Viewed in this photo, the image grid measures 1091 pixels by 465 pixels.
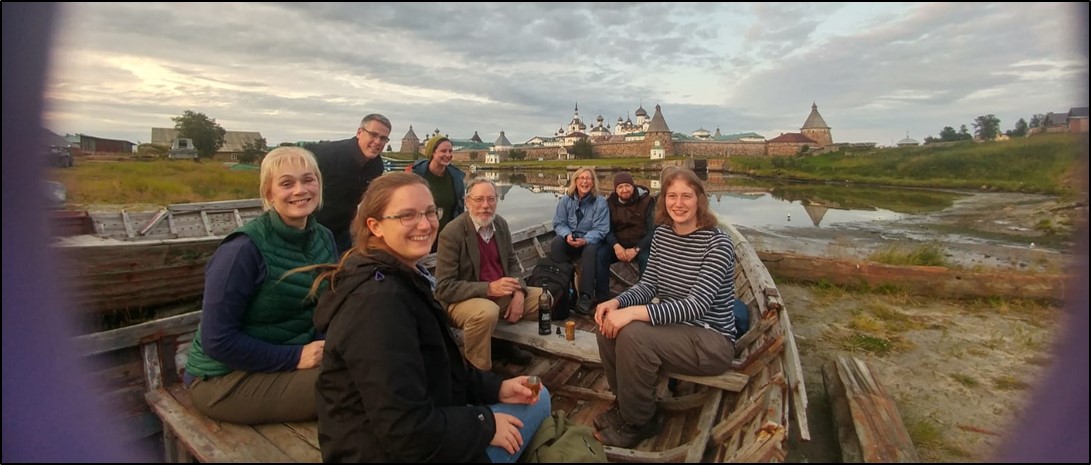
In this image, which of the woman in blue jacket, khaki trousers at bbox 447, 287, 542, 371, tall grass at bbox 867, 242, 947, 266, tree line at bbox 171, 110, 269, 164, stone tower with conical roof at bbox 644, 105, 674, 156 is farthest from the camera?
stone tower with conical roof at bbox 644, 105, 674, 156

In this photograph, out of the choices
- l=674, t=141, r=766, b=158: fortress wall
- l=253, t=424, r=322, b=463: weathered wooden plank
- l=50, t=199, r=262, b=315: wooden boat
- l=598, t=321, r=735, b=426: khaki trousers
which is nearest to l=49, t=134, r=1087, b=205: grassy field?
l=50, t=199, r=262, b=315: wooden boat

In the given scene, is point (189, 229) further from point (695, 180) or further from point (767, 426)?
point (767, 426)

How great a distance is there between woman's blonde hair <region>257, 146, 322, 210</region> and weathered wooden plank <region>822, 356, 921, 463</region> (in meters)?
3.32

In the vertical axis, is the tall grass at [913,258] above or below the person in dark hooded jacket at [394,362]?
below

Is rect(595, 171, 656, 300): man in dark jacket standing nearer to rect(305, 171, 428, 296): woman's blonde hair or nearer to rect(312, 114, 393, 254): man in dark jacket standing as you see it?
rect(312, 114, 393, 254): man in dark jacket standing

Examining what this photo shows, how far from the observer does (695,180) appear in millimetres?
3342

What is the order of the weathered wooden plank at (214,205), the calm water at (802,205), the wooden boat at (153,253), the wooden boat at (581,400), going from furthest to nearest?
the calm water at (802,205) < the weathered wooden plank at (214,205) < the wooden boat at (153,253) < the wooden boat at (581,400)

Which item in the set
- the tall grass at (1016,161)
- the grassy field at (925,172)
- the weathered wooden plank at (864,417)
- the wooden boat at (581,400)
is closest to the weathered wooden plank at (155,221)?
the grassy field at (925,172)

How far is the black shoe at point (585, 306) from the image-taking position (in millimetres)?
5789

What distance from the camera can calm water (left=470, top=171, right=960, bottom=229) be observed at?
18266mm

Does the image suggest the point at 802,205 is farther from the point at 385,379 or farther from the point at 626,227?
the point at 385,379

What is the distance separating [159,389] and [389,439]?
2.20 metres

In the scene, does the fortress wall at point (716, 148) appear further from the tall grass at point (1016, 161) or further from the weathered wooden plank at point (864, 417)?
the weathered wooden plank at point (864, 417)

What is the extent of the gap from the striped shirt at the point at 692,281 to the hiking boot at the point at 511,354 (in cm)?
145
